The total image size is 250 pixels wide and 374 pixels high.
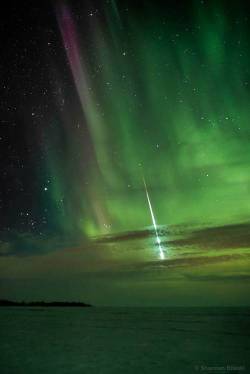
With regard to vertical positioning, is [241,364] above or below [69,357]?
below

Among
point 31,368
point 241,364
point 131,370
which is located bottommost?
point 241,364

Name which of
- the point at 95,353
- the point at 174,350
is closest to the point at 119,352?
the point at 95,353

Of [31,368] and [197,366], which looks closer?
[31,368]

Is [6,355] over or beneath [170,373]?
over

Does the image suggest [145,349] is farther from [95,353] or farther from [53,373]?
[53,373]

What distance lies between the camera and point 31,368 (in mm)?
25719

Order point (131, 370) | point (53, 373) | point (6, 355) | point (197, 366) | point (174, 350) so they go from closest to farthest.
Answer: point (53, 373), point (131, 370), point (197, 366), point (6, 355), point (174, 350)

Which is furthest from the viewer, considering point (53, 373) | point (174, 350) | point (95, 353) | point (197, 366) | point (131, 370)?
point (174, 350)

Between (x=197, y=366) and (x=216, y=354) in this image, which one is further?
(x=216, y=354)

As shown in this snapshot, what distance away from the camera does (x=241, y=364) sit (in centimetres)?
2973

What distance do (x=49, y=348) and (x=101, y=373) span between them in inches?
578

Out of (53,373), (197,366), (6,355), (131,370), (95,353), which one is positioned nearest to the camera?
(53,373)

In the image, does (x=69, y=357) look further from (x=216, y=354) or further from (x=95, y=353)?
(x=216, y=354)

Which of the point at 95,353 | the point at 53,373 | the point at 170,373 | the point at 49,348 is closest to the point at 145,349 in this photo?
the point at 95,353
